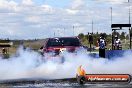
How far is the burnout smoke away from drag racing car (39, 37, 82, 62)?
1.20 feet

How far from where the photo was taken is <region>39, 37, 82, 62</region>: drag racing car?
72.6 ft

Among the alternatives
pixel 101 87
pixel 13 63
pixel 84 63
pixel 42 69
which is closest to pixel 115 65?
pixel 84 63

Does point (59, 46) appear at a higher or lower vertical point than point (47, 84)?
higher

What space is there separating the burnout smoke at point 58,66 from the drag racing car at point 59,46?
0.37 meters

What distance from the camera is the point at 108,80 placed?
16.0m

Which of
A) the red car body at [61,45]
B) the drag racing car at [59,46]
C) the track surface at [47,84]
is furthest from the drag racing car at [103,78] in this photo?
the red car body at [61,45]

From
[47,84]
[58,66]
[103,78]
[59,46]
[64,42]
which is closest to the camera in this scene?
[103,78]

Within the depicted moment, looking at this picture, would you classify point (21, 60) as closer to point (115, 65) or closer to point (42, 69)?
point (42, 69)

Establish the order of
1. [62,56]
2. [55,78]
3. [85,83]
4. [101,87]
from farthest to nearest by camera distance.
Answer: [62,56] → [55,78] → [85,83] → [101,87]

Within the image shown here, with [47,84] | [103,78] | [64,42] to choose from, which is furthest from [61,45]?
[103,78]

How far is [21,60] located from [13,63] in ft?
1.95

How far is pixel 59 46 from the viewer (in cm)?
2275

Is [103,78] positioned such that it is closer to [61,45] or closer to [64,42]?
[61,45]

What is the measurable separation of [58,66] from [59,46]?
Result: 2.64 m
